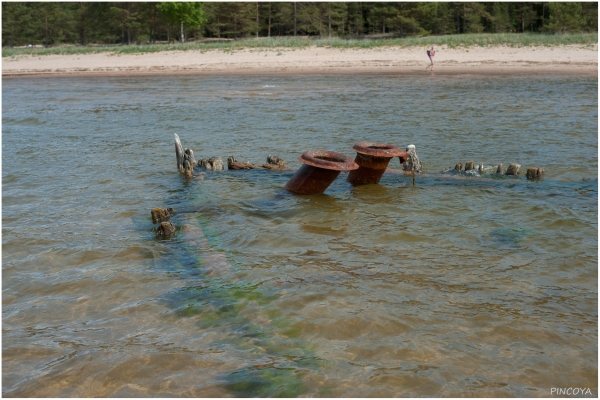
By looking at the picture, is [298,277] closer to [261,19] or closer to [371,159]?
[371,159]

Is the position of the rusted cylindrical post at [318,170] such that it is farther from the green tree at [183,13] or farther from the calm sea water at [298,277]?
the green tree at [183,13]

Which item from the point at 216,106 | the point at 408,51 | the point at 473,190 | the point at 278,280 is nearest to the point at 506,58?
the point at 408,51

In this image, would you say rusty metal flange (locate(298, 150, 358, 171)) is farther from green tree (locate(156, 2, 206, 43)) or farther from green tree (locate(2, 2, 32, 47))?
green tree (locate(2, 2, 32, 47))

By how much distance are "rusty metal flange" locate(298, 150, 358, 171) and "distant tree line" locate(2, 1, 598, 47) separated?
49.9 m

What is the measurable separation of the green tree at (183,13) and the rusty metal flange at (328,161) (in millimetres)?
54966

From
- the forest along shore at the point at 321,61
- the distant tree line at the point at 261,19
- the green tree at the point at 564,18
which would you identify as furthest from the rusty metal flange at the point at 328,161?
the distant tree line at the point at 261,19

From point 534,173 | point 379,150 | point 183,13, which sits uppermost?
point 183,13

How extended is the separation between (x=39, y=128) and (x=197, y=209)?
9556 millimetres

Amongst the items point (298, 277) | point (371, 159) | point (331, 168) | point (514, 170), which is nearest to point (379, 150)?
point (371, 159)

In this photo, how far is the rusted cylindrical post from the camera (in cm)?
Answer: 694

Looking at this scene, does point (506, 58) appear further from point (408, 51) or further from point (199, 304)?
point (199, 304)

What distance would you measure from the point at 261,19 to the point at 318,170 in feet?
206

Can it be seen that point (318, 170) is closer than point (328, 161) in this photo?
No

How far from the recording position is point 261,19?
219ft
